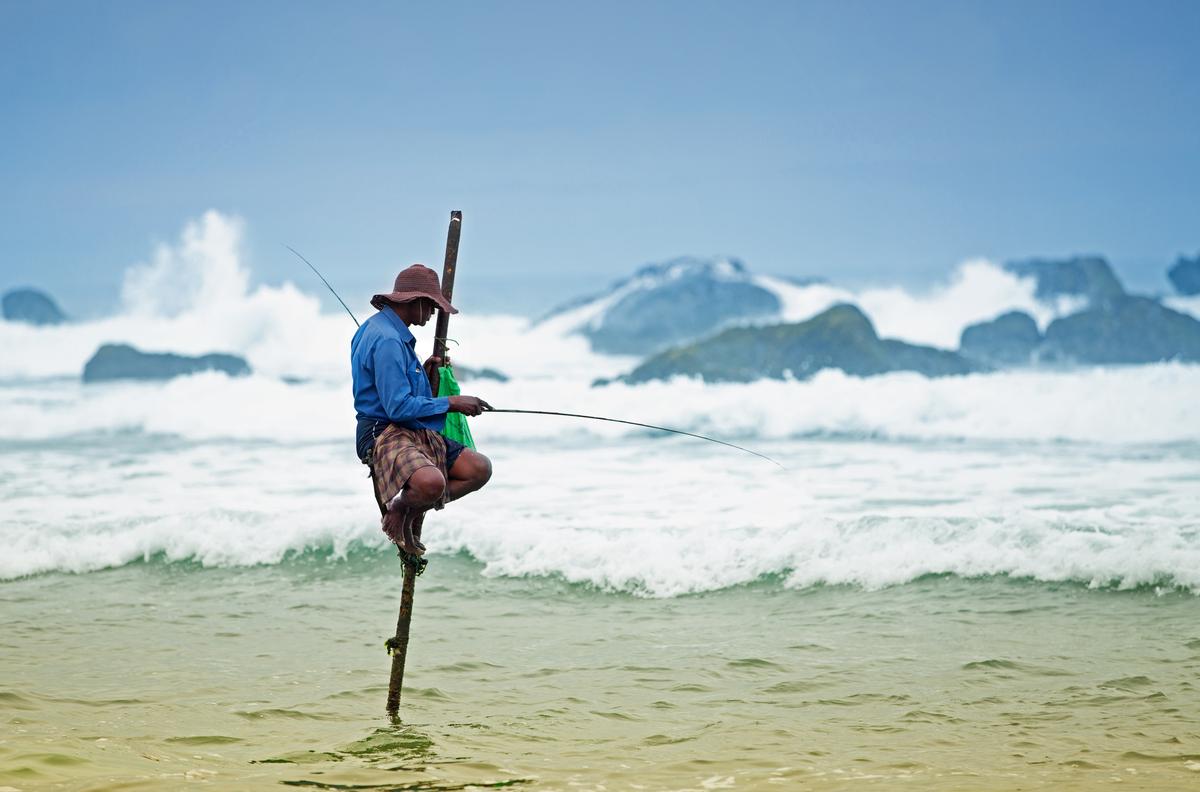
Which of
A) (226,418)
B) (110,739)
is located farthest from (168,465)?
(110,739)

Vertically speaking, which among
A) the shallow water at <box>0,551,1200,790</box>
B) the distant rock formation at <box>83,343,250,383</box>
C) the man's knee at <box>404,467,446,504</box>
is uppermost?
the distant rock formation at <box>83,343,250,383</box>

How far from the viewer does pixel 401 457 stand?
500cm

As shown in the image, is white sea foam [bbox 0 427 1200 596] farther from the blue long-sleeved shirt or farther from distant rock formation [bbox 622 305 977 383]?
distant rock formation [bbox 622 305 977 383]

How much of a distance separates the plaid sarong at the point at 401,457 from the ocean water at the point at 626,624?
3.77 ft

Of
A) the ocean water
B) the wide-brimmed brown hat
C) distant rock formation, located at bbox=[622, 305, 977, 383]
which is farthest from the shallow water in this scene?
distant rock formation, located at bbox=[622, 305, 977, 383]

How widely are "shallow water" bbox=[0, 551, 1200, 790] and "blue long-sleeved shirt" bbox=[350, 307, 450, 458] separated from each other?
1419mm

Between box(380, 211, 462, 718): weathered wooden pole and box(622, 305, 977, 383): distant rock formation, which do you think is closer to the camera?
box(380, 211, 462, 718): weathered wooden pole

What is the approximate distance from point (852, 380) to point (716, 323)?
139 feet

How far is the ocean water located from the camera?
519 cm

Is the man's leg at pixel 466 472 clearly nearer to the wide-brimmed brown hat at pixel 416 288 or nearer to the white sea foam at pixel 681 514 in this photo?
the wide-brimmed brown hat at pixel 416 288

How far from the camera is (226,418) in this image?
26656mm

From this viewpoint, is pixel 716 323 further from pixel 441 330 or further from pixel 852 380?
pixel 441 330

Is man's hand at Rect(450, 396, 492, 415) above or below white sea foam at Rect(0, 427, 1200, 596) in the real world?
above

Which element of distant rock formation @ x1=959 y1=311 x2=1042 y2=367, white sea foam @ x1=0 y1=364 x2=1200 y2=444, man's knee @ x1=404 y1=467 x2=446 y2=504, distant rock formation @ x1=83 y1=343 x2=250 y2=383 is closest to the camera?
man's knee @ x1=404 y1=467 x2=446 y2=504
